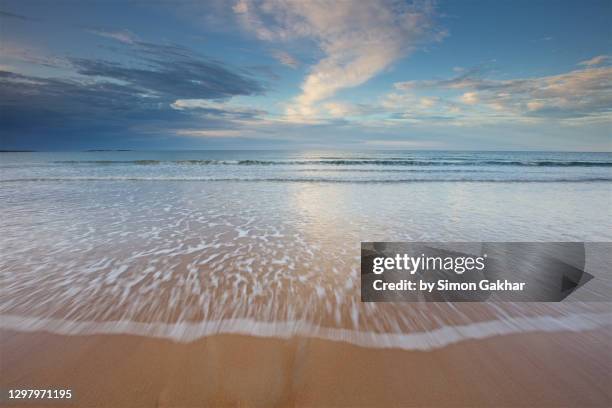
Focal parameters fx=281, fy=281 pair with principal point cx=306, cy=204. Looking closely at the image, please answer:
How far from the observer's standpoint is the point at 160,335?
98.8 inches

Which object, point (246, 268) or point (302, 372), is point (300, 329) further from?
point (246, 268)

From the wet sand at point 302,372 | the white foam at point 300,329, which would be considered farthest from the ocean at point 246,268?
the wet sand at point 302,372

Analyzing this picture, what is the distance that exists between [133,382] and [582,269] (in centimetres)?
570

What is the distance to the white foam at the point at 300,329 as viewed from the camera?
98.3 inches

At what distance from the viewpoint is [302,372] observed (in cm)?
212

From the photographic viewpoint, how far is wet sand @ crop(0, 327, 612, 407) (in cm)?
194

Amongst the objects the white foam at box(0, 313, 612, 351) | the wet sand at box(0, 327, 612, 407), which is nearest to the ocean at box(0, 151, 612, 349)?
the white foam at box(0, 313, 612, 351)

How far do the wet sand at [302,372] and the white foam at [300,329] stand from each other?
81 millimetres

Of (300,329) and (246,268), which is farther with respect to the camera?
(246,268)

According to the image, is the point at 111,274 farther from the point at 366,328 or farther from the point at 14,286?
the point at 366,328

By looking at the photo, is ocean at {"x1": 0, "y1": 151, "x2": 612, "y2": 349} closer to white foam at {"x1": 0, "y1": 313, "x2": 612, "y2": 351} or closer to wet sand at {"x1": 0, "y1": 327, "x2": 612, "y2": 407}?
white foam at {"x1": 0, "y1": 313, "x2": 612, "y2": 351}

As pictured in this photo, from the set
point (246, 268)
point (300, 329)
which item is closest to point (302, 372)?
point (300, 329)

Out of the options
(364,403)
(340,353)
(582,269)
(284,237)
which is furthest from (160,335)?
(582,269)

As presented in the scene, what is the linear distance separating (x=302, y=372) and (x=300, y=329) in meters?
0.52
